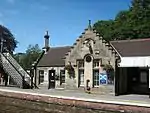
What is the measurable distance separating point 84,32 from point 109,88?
6059mm

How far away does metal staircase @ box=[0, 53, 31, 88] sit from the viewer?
3197 centimetres

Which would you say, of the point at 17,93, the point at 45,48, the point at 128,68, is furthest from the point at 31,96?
the point at 45,48

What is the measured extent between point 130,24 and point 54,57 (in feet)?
53.7

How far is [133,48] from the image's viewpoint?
89.6 ft

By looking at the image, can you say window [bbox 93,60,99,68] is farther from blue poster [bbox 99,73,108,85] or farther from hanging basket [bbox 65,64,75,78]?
→ hanging basket [bbox 65,64,75,78]

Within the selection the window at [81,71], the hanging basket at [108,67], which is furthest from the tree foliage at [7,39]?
the hanging basket at [108,67]

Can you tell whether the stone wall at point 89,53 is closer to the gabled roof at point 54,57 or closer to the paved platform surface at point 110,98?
the paved platform surface at point 110,98

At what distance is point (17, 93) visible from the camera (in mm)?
24562

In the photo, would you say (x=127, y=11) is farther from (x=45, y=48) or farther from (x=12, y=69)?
(x=12, y=69)

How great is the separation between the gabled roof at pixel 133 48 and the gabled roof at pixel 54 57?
659 cm

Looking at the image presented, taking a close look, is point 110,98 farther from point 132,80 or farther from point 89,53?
point 89,53

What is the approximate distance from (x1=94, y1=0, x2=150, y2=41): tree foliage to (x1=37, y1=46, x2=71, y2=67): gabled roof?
1146 centimetres

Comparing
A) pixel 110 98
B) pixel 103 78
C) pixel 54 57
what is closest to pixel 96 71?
pixel 103 78

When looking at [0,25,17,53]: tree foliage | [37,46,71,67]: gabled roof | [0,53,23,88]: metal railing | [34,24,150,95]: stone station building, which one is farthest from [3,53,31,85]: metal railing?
[0,25,17,53]: tree foliage
